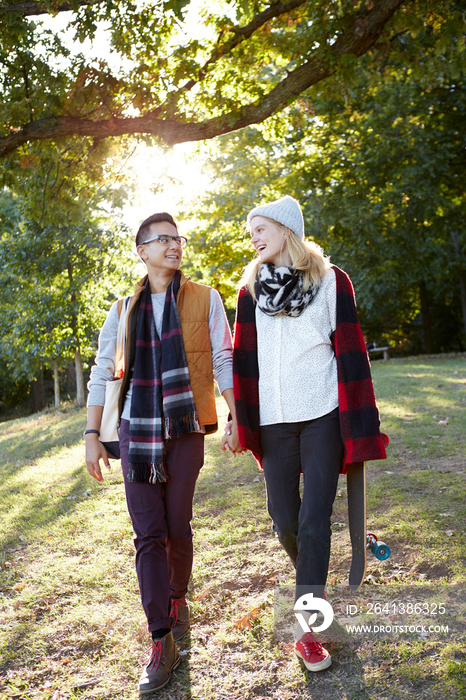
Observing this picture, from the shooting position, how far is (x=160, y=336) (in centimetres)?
341

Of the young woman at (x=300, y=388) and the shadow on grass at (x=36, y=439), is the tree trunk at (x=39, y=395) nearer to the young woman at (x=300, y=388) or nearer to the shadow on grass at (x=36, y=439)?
the shadow on grass at (x=36, y=439)

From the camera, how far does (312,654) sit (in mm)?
3025

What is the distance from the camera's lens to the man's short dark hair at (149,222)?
349cm

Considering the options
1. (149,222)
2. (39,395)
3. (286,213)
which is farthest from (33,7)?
(39,395)

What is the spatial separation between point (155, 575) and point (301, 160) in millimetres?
14106

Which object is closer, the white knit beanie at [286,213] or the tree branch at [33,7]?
the white knit beanie at [286,213]

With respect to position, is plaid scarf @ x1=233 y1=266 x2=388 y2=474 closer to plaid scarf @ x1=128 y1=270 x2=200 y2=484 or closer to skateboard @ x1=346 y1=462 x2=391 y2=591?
skateboard @ x1=346 y1=462 x2=391 y2=591

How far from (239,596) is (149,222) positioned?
7.98 feet

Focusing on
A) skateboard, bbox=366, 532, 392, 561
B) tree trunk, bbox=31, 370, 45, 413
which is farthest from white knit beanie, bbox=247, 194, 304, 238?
tree trunk, bbox=31, 370, 45, 413

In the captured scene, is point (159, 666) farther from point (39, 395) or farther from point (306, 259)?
point (39, 395)

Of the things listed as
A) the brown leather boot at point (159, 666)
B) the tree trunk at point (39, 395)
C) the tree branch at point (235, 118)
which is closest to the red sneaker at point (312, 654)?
the brown leather boot at point (159, 666)

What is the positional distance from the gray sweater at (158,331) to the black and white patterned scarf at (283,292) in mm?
351

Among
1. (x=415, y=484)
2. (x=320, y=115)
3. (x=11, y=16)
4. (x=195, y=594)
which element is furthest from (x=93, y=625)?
(x=320, y=115)

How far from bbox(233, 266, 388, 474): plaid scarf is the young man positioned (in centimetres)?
12
